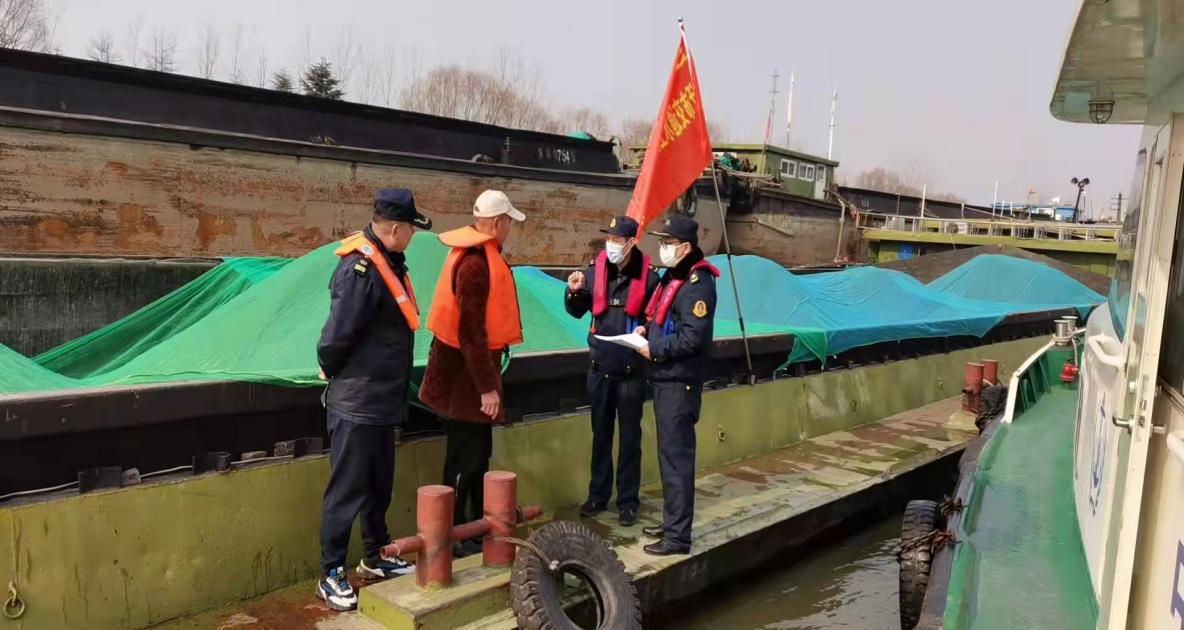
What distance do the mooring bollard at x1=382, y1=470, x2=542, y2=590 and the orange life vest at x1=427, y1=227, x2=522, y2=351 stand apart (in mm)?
734

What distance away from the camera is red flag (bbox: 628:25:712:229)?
5.94 metres

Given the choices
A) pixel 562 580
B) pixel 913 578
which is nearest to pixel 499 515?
pixel 562 580

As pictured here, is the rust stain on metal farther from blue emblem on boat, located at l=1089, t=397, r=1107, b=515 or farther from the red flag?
blue emblem on boat, located at l=1089, t=397, r=1107, b=515

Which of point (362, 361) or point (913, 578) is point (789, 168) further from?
point (362, 361)

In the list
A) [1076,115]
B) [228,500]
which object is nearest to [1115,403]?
[1076,115]

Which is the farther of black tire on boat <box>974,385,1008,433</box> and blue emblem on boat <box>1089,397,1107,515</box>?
black tire on boat <box>974,385,1008,433</box>

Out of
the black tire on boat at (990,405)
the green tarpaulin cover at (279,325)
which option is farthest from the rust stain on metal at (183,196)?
the black tire on boat at (990,405)

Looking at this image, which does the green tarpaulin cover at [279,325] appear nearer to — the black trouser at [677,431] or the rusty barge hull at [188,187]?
the black trouser at [677,431]

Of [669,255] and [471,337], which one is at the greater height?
[669,255]

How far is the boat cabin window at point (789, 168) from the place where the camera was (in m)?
30.6

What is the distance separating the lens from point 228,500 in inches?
163

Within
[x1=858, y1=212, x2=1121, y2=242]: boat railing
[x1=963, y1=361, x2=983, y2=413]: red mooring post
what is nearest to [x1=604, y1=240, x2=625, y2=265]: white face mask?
[x1=963, y1=361, x2=983, y2=413]: red mooring post

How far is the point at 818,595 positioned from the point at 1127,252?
3.64m

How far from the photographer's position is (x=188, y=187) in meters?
12.9
